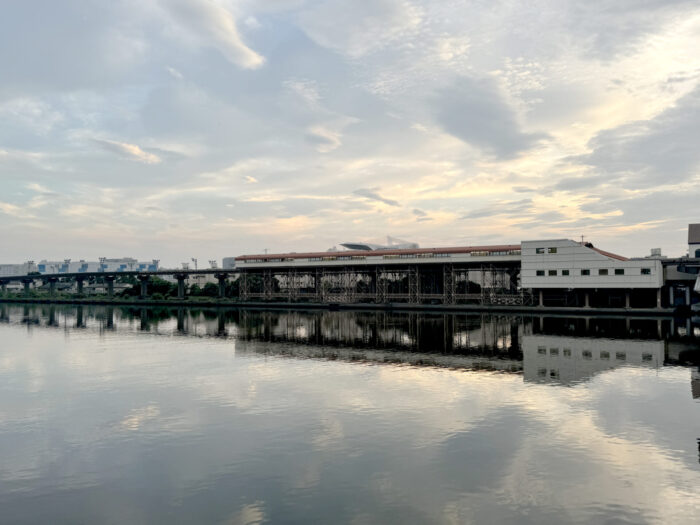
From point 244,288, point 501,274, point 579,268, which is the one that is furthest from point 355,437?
point 244,288

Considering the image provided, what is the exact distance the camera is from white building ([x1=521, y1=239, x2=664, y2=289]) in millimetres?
101812

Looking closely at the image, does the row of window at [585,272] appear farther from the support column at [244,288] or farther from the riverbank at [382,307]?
the support column at [244,288]

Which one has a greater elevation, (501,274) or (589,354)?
(501,274)

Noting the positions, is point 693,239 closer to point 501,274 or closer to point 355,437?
point 501,274

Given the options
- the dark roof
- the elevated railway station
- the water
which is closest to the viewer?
the water

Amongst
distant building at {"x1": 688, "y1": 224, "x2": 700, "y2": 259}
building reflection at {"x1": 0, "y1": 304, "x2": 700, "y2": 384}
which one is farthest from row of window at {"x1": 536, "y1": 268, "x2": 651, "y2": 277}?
distant building at {"x1": 688, "y1": 224, "x2": 700, "y2": 259}

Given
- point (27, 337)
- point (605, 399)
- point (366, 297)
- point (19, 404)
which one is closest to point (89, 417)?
point (19, 404)

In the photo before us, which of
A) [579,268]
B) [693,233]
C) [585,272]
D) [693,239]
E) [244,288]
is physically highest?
[693,233]

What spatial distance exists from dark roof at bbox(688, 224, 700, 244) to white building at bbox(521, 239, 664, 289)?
37914mm

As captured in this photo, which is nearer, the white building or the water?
the water

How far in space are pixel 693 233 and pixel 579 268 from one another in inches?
1894

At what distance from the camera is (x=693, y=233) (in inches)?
5221

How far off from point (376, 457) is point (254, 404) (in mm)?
12080

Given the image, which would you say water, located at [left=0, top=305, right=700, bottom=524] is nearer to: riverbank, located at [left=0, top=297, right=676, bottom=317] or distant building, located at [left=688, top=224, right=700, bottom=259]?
riverbank, located at [left=0, top=297, right=676, bottom=317]
